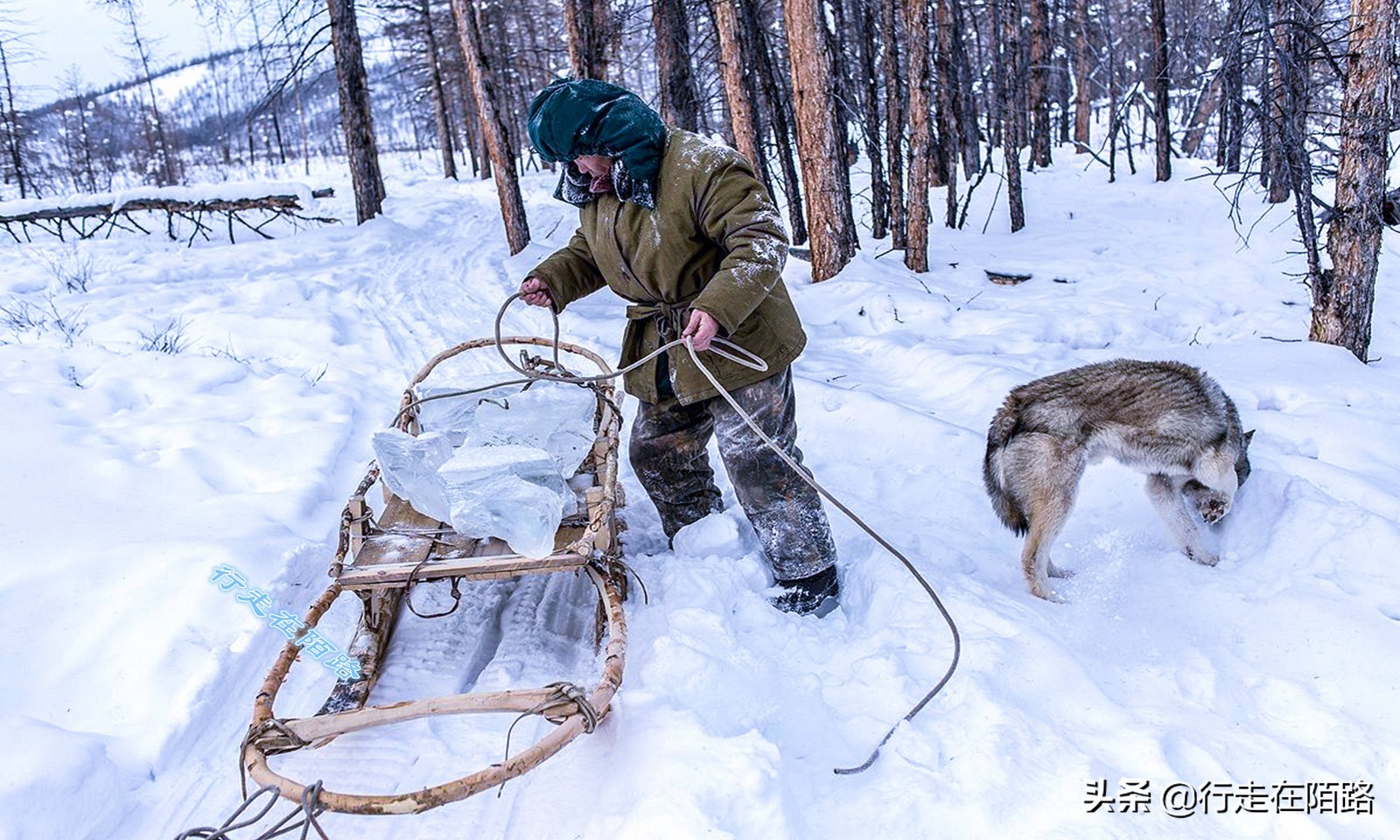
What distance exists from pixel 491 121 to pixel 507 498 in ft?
28.0

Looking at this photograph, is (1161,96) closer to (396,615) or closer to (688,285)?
(688,285)

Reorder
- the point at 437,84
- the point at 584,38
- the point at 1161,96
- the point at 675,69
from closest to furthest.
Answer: the point at 584,38
the point at 675,69
the point at 1161,96
the point at 437,84

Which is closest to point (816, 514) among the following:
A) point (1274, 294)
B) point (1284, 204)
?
point (1274, 294)

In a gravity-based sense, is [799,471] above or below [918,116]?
below

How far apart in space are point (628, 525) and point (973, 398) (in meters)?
2.68

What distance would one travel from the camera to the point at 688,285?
3.21 meters

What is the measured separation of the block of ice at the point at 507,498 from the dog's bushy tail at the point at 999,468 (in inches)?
73.1

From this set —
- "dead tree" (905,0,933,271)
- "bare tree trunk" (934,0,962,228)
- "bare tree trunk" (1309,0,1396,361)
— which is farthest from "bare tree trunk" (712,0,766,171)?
"bare tree trunk" (1309,0,1396,361)

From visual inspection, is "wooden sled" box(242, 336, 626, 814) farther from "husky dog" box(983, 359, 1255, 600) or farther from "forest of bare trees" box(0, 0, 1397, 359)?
"forest of bare trees" box(0, 0, 1397, 359)

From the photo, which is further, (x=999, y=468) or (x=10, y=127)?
(x=10, y=127)

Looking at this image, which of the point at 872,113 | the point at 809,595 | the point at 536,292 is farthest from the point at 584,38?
the point at 809,595

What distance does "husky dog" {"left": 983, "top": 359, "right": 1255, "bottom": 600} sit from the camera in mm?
3457

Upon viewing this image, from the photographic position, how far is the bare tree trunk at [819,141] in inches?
309

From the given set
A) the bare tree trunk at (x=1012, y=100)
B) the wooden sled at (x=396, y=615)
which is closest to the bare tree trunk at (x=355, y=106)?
the bare tree trunk at (x=1012, y=100)
